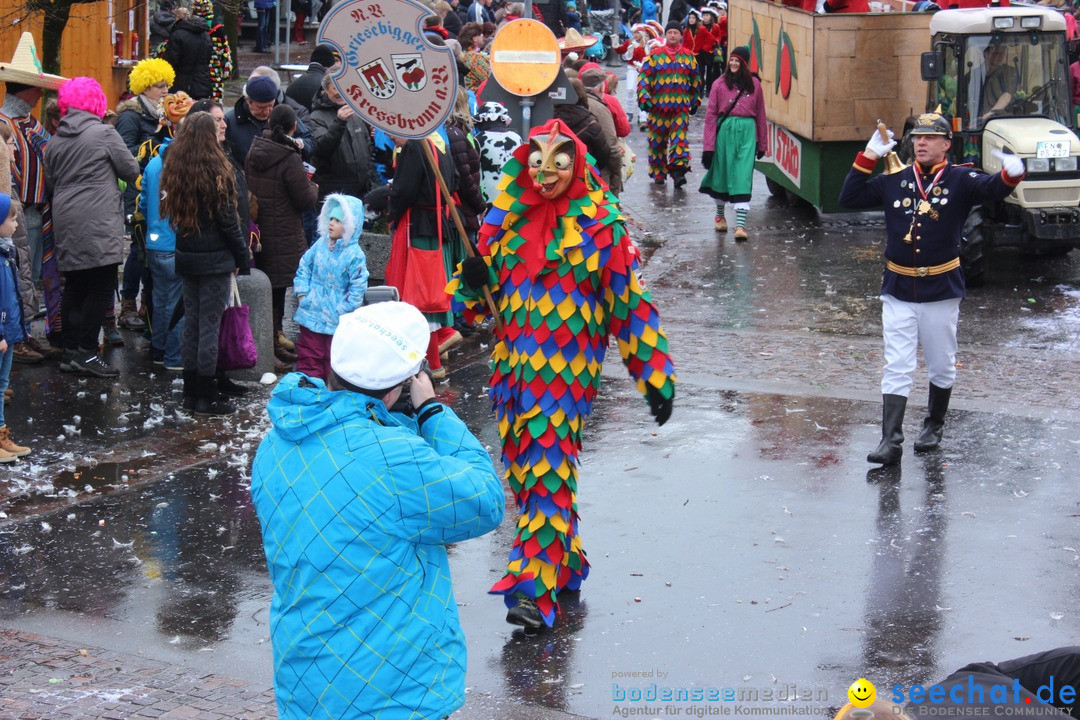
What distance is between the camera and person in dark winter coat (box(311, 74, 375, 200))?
10.5 metres

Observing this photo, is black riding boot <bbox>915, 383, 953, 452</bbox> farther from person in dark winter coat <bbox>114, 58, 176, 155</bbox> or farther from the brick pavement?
person in dark winter coat <bbox>114, 58, 176, 155</bbox>

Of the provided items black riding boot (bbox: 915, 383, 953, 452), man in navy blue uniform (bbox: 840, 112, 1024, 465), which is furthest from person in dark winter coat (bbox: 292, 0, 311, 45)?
black riding boot (bbox: 915, 383, 953, 452)

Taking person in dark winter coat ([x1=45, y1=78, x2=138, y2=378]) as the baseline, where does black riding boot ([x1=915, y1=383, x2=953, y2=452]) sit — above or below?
below

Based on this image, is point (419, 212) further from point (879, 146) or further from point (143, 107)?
point (879, 146)

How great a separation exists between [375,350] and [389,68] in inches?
122

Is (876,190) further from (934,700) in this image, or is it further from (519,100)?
(934,700)

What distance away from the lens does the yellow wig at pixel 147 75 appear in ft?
33.6

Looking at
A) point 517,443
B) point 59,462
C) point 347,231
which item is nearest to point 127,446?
point 59,462

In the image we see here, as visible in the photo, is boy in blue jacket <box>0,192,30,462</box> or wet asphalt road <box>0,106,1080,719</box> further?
boy in blue jacket <box>0,192,30,462</box>

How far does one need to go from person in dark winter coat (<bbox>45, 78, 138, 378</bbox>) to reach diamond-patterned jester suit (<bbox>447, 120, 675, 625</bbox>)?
4320 millimetres

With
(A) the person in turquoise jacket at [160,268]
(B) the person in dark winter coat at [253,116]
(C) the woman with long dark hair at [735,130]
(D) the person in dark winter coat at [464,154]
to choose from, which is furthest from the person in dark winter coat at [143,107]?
(C) the woman with long dark hair at [735,130]

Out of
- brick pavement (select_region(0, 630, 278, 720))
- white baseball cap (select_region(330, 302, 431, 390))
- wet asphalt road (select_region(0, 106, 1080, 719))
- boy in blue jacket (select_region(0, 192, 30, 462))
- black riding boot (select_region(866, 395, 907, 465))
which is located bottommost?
brick pavement (select_region(0, 630, 278, 720))

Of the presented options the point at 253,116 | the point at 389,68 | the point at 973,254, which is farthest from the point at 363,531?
the point at 973,254

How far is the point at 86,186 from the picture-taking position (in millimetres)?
9242
